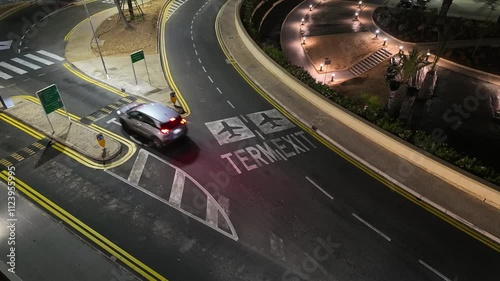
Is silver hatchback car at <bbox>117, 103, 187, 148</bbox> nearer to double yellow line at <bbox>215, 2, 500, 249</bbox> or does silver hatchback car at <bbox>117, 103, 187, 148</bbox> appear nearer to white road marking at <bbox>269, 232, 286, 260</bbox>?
double yellow line at <bbox>215, 2, 500, 249</bbox>

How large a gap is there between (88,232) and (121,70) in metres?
17.4

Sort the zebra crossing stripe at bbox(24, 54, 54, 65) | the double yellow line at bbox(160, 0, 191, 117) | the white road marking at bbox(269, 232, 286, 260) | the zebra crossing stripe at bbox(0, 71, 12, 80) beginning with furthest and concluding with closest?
the zebra crossing stripe at bbox(24, 54, 54, 65), the zebra crossing stripe at bbox(0, 71, 12, 80), the double yellow line at bbox(160, 0, 191, 117), the white road marking at bbox(269, 232, 286, 260)

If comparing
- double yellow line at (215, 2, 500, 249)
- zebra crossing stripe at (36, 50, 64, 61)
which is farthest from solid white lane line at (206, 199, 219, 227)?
zebra crossing stripe at (36, 50, 64, 61)

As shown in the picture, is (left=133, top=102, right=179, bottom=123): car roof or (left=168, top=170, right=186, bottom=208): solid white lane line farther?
(left=133, top=102, right=179, bottom=123): car roof

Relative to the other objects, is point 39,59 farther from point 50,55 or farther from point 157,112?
point 157,112

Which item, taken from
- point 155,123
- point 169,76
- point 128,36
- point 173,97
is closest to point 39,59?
point 128,36

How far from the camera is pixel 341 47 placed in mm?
36531

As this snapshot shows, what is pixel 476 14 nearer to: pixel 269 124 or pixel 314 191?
pixel 269 124

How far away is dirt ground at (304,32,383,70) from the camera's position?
3412cm

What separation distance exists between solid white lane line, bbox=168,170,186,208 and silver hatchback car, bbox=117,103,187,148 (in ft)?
7.59

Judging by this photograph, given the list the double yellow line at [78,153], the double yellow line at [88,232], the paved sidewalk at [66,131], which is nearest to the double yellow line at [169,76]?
the double yellow line at [78,153]

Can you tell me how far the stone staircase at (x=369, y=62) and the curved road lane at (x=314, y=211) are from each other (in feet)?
47.7

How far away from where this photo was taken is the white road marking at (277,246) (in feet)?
43.9

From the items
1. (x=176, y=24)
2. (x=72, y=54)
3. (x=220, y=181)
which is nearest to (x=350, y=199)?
(x=220, y=181)
